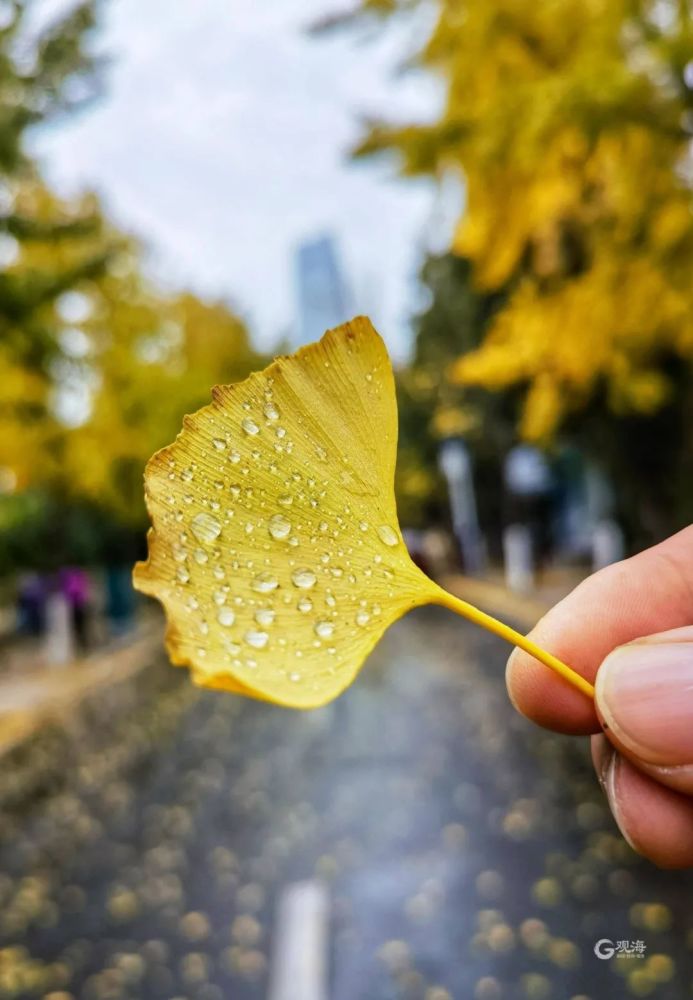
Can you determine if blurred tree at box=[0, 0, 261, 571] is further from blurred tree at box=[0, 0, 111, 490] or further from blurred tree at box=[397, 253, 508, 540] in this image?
blurred tree at box=[397, 253, 508, 540]

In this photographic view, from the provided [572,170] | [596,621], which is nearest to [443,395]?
[572,170]

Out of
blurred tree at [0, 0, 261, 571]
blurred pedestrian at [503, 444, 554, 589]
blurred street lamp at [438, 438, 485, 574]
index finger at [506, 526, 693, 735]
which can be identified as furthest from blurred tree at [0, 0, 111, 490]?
blurred street lamp at [438, 438, 485, 574]

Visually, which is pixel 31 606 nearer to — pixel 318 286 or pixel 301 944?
pixel 318 286

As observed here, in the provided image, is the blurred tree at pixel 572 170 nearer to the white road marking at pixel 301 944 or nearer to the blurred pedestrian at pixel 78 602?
the white road marking at pixel 301 944

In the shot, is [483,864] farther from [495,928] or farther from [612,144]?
[612,144]

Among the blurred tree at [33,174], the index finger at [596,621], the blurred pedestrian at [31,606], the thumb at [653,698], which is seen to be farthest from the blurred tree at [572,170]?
the blurred pedestrian at [31,606]

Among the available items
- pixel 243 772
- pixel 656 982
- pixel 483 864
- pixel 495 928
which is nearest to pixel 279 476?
pixel 656 982
